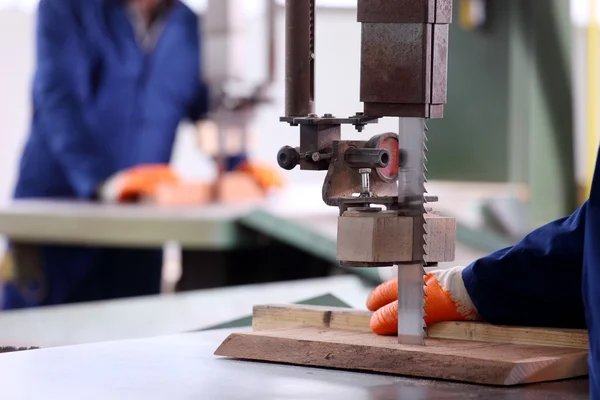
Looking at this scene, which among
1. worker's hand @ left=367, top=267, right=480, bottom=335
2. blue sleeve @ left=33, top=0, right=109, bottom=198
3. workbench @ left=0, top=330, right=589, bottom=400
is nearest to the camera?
workbench @ left=0, top=330, right=589, bottom=400

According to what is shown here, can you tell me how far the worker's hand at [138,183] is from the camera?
4.59 m

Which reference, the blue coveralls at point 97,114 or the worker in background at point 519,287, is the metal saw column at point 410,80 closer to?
the worker in background at point 519,287

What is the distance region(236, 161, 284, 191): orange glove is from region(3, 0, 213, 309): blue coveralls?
64 centimetres

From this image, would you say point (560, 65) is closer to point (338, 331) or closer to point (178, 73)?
point (178, 73)

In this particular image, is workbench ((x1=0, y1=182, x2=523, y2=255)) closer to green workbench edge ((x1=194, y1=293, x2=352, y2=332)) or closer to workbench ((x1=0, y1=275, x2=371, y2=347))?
workbench ((x1=0, y1=275, x2=371, y2=347))

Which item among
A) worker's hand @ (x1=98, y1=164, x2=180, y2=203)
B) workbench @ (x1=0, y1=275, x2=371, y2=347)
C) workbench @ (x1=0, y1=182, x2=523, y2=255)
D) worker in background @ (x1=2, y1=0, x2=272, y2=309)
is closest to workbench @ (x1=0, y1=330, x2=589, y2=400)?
workbench @ (x1=0, y1=275, x2=371, y2=347)

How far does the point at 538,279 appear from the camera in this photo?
142cm

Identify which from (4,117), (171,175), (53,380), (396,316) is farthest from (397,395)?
(4,117)

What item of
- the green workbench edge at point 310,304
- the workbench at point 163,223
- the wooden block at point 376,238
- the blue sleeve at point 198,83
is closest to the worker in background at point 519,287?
the wooden block at point 376,238

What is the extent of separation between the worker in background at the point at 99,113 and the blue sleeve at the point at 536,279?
3635 mm

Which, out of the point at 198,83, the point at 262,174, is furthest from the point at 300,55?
the point at 198,83

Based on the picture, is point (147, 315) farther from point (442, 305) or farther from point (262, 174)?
point (262, 174)

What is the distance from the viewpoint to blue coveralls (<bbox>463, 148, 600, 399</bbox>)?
135 centimetres

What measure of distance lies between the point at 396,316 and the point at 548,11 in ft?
12.0
